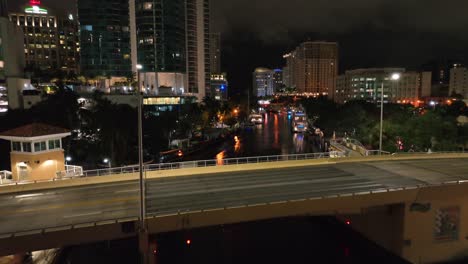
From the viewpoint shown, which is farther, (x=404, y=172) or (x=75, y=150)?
(x=75, y=150)

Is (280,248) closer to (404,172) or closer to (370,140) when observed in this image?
(404,172)

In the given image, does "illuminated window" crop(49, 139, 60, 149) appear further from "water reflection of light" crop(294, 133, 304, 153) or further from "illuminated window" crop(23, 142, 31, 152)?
"water reflection of light" crop(294, 133, 304, 153)

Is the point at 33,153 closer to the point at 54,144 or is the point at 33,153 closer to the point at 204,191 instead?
the point at 54,144

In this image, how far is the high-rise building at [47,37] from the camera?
129m

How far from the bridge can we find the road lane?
0.05m

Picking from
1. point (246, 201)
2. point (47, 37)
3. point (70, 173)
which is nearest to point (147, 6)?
point (47, 37)

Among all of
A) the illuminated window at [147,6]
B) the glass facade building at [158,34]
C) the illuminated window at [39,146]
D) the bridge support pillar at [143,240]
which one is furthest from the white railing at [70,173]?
the illuminated window at [147,6]

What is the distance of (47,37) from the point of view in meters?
134

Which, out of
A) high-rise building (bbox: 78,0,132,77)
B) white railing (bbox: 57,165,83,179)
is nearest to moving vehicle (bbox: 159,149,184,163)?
white railing (bbox: 57,165,83,179)

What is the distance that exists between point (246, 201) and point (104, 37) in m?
118

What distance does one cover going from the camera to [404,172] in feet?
79.0

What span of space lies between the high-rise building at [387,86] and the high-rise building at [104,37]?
103232 millimetres

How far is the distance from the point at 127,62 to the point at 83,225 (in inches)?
4611

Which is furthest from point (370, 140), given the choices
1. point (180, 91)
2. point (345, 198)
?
point (180, 91)
